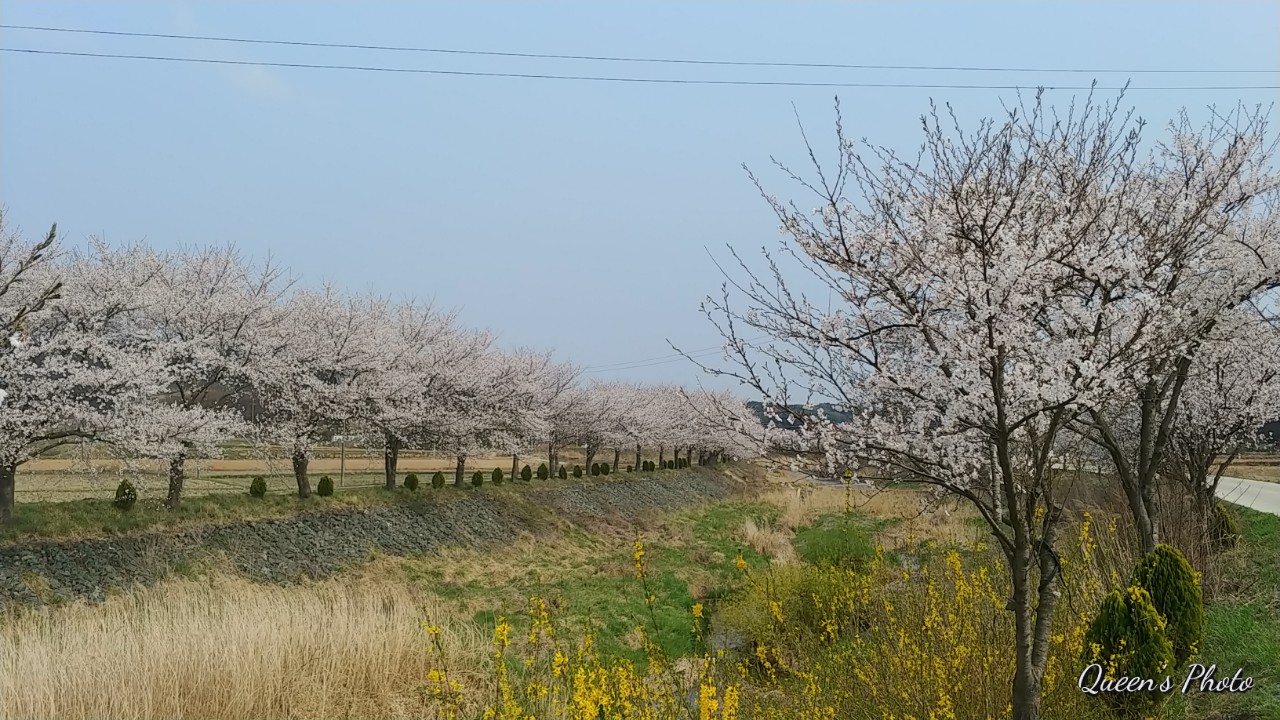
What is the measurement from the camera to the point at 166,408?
14.0 metres

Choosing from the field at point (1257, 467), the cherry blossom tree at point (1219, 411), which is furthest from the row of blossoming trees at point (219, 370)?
the field at point (1257, 467)

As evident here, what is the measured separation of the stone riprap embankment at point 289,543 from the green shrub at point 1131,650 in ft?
42.5

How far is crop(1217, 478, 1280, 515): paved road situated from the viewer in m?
14.3

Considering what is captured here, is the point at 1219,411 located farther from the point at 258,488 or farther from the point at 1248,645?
the point at 258,488

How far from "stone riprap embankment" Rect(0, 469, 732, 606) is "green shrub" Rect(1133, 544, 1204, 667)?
44.0ft

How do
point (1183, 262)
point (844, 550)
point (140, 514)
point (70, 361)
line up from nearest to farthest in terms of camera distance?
point (1183, 262) → point (844, 550) → point (70, 361) → point (140, 514)

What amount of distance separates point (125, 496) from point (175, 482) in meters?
0.86

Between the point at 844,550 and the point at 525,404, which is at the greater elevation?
the point at 525,404

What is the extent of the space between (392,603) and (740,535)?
13.1 metres

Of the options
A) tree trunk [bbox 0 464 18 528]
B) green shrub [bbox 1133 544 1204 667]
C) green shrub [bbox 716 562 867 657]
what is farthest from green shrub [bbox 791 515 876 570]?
tree trunk [bbox 0 464 18 528]

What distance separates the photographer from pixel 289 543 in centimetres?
1523

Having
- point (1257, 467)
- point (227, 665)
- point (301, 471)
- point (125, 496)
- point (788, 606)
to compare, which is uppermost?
point (301, 471)

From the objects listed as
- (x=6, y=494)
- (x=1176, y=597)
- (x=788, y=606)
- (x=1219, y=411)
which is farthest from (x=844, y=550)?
(x=6, y=494)

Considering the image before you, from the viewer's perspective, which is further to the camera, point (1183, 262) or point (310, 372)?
point (310, 372)
